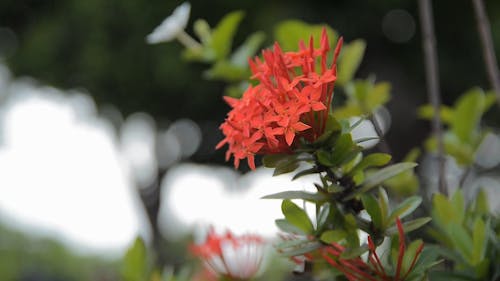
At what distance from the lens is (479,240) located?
0.70 metres

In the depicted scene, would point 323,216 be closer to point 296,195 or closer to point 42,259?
point 296,195

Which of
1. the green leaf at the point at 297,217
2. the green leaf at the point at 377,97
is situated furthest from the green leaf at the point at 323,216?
the green leaf at the point at 377,97

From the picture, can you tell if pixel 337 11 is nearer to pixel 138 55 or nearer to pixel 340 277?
pixel 138 55

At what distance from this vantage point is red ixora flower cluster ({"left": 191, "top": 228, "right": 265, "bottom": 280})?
0.88m

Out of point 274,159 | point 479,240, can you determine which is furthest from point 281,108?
point 479,240

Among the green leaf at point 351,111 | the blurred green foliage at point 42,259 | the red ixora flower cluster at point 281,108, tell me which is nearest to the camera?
the red ixora flower cluster at point 281,108

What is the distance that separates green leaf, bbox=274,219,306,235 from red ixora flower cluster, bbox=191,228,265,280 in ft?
0.48

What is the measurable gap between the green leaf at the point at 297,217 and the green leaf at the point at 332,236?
5 centimetres

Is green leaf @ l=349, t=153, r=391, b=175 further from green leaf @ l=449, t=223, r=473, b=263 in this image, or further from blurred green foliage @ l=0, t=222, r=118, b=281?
blurred green foliage @ l=0, t=222, r=118, b=281

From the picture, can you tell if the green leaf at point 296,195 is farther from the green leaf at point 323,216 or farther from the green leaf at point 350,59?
the green leaf at point 350,59

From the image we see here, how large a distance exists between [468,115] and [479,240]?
1.45 ft

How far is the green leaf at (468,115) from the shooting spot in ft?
3.53

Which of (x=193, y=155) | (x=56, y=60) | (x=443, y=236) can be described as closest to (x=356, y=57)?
(x=443, y=236)

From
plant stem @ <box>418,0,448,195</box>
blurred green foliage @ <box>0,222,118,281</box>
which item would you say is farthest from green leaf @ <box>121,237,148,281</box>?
blurred green foliage @ <box>0,222,118,281</box>
